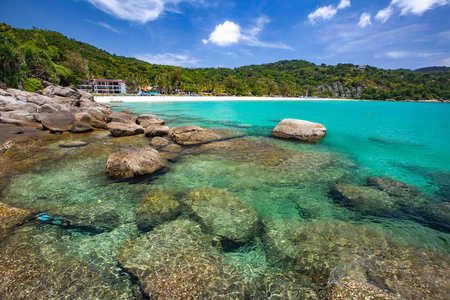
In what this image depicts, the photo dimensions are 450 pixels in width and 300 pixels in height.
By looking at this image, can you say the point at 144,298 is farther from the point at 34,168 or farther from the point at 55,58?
the point at 55,58

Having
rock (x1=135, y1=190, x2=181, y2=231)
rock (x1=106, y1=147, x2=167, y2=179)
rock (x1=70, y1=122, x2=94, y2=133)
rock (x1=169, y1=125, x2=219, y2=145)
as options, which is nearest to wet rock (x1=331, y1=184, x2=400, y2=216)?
rock (x1=135, y1=190, x2=181, y2=231)

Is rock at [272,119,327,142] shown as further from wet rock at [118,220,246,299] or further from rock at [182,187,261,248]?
wet rock at [118,220,246,299]

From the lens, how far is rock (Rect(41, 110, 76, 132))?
14826mm

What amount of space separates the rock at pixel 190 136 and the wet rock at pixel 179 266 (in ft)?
27.8

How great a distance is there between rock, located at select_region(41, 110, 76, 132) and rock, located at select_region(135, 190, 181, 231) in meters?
13.4

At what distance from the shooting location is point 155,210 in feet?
18.4

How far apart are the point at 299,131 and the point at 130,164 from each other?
11.6 m

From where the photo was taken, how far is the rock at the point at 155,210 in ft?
16.9

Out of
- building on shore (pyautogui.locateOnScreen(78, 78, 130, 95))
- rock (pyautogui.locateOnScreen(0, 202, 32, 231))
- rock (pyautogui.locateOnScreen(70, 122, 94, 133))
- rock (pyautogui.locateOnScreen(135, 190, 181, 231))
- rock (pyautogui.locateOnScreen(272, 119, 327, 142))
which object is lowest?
rock (pyautogui.locateOnScreen(0, 202, 32, 231))

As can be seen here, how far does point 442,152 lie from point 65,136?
84.2 ft

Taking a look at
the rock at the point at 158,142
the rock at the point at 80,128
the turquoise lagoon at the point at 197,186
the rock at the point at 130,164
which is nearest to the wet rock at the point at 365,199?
Answer: the turquoise lagoon at the point at 197,186

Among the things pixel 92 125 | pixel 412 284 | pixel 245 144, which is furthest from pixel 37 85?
pixel 412 284

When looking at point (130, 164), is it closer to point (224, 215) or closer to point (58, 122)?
point (224, 215)

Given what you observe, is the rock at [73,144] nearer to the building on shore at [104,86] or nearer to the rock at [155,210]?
the rock at [155,210]
